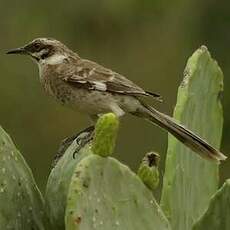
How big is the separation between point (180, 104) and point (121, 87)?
103cm

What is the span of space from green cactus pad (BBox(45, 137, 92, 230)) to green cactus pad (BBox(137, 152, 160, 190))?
30 cm

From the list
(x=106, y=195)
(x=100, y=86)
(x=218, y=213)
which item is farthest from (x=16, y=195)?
(x=100, y=86)

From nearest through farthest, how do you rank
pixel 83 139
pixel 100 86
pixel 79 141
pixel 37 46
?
pixel 79 141 → pixel 83 139 → pixel 100 86 → pixel 37 46

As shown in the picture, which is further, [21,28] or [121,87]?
[21,28]

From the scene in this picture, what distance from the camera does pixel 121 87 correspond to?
18.6 feet

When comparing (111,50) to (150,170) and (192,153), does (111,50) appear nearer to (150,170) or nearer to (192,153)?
(192,153)

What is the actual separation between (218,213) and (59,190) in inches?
22.3

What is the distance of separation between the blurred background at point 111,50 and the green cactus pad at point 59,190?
7.16 m

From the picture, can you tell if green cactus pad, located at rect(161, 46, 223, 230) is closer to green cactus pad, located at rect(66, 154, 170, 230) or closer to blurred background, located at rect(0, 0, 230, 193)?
green cactus pad, located at rect(66, 154, 170, 230)

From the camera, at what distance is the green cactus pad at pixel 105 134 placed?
12.3ft

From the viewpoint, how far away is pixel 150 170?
157 inches

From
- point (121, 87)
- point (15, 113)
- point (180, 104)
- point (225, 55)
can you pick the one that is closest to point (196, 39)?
point (225, 55)

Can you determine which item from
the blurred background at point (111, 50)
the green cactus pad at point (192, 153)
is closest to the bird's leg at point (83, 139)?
the green cactus pad at point (192, 153)

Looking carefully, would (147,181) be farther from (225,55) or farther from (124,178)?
(225,55)
